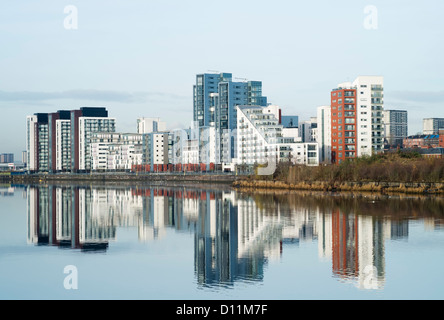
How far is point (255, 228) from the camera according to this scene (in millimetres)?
31375

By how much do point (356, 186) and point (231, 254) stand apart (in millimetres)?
37492

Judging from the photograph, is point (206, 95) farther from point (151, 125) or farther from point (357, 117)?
point (357, 117)

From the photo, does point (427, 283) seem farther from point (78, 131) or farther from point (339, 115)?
point (78, 131)

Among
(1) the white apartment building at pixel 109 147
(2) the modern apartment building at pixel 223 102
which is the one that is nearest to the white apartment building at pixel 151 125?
(1) the white apartment building at pixel 109 147

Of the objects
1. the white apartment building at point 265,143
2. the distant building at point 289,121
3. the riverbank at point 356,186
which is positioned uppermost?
the distant building at point 289,121

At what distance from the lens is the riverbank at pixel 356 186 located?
2050 inches

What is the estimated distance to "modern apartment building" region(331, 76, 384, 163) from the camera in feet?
278

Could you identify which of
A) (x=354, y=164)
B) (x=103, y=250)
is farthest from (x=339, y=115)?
(x=103, y=250)

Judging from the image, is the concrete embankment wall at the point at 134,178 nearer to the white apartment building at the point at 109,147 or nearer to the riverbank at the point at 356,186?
the white apartment building at the point at 109,147

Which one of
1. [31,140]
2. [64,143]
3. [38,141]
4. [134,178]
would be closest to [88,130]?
[64,143]

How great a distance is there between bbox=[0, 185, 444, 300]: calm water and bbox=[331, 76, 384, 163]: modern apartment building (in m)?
45.0

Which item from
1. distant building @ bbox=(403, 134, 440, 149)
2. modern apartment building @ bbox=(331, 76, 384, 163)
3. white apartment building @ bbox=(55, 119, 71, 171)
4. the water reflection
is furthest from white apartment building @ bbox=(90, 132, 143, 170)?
the water reflection

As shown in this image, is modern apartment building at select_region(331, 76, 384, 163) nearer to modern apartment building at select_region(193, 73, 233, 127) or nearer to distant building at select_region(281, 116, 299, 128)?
distant building at select_region(281, 116, 299, 128)
